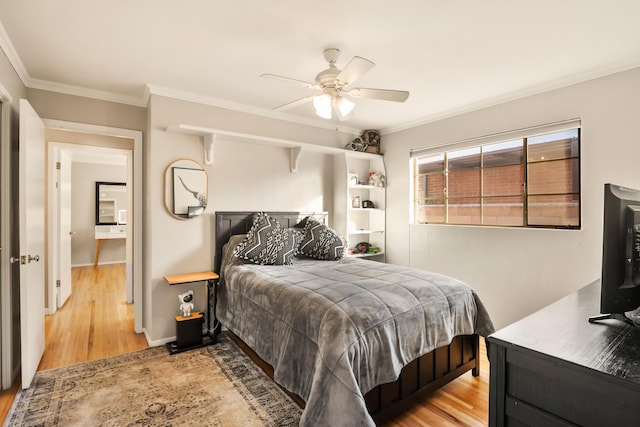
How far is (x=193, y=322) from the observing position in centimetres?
301

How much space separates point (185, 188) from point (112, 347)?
65.0 inches

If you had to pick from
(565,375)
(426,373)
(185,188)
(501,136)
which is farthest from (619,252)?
(185,188)

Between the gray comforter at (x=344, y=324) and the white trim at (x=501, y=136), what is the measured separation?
5.78 feet

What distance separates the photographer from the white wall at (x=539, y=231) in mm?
2557

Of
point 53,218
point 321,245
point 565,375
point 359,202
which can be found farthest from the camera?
point 359,202

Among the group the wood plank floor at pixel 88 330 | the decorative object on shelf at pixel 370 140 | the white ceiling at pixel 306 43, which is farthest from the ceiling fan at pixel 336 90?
the wood plank floor at pixel 88 330

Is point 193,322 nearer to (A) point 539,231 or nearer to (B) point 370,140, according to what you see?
(B) point 370,140

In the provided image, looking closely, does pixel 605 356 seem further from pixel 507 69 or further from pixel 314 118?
pixel 314 118

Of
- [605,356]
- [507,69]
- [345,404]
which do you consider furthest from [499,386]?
[507,69]

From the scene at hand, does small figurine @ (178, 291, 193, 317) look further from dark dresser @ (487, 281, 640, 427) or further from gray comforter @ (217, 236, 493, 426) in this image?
dark dresser @ (487, 281, 640, 427)

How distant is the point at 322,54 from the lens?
2381 millimetres

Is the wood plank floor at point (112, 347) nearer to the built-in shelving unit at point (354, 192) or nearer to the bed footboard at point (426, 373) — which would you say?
the bed footboard at point (426, 373)

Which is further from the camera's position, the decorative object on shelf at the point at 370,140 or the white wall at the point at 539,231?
the decorative object on shelf at the point at 370,140

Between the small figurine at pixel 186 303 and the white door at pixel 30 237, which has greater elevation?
the white door at pixel 30 237
